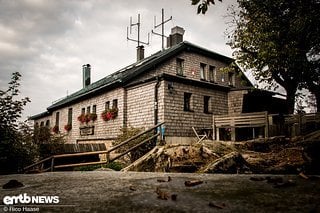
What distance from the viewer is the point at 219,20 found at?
1917cm

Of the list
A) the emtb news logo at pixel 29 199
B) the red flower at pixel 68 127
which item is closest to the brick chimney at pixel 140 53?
the red flower at pixel 68 127

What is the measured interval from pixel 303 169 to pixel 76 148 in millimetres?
11106

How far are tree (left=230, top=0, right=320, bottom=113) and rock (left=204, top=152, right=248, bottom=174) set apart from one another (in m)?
8.58

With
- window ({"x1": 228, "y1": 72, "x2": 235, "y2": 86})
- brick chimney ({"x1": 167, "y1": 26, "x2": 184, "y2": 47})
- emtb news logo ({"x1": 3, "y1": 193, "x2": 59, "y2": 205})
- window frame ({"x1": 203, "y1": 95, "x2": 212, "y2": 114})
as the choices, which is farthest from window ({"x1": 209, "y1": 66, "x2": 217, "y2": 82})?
emtb news logo ({"x1": 3, "y1": 193, "x2": 59, "y2": 205})

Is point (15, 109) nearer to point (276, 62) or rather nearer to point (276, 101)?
point (276, 62)

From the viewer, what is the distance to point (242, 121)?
41.4 feet

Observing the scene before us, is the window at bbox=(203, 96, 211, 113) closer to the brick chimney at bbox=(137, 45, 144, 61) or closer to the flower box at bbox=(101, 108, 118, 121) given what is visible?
the flower box at bbox=(101, 108, 118, 121)

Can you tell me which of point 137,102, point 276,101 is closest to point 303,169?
point 137,102

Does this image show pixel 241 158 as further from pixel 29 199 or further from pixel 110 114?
pixel 110 114

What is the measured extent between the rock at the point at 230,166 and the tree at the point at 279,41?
8.58 m

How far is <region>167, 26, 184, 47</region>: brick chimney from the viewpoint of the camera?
2091 centimetres

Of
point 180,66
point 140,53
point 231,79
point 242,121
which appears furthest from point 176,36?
point 242,121

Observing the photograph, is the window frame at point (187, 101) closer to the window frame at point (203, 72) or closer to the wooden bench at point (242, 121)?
the wooden bench at point (242, 121)

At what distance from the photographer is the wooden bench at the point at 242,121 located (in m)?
12.1
